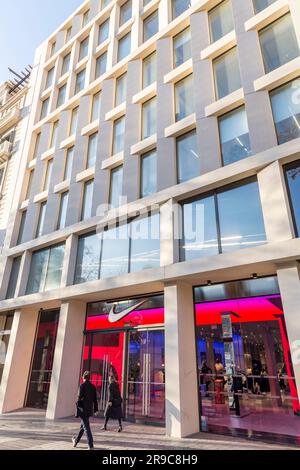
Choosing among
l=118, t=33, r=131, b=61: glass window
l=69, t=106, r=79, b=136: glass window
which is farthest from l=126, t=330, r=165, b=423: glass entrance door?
l=118, t=33, r=131, b=61: glass window

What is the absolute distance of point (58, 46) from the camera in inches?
812

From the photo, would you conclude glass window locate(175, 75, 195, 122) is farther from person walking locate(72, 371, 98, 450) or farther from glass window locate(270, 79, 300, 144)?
person walking locate(72, 371, 98, 450)

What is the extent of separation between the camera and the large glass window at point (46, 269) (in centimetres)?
1345

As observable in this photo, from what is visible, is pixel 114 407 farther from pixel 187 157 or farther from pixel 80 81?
pixel 80 81

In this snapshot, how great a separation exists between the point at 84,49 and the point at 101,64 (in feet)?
10.3

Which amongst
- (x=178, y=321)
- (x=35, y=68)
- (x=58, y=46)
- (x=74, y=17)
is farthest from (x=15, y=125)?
(x=178, y=321)

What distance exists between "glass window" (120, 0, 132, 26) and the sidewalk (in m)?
19.8

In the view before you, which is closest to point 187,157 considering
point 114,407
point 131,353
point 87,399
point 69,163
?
point 131,353

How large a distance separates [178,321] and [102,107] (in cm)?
1139

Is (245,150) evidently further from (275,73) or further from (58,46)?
(58,46)

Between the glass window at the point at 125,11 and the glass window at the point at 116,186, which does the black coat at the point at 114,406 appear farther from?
the glass window at the point at 125,11

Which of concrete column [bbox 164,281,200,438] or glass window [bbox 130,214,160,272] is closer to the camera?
concrete column [bbox 164,281,200,438]

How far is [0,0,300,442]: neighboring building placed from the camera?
27.8 ft

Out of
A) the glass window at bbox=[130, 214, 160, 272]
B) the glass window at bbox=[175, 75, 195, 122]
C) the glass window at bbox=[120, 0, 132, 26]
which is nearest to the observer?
the glass window at bbox=[130, 214, 160, 272]
